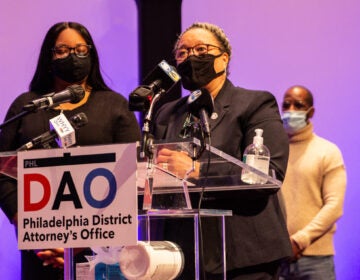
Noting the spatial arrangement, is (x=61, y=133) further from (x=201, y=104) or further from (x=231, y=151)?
(x=231, y=151)

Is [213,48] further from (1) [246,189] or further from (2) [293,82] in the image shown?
(2) [293,82]

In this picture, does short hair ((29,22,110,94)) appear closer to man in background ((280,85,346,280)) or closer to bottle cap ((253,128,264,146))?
bottle cap ((253,128,264,146))

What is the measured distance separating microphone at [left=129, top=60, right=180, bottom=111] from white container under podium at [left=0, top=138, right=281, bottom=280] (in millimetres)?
137

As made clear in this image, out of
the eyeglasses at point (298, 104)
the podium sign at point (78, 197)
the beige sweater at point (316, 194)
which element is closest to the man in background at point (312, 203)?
the beige sweater at point (316, 194)

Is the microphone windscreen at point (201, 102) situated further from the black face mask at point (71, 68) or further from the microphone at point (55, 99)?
the black face mask at point (71, 68)

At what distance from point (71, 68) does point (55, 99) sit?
1.10 metres

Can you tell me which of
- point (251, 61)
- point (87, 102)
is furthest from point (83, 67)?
point (251, 61)

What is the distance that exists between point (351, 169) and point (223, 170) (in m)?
4.01

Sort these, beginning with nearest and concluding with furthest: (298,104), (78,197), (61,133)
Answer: (78,197), (61,133), (298,104)

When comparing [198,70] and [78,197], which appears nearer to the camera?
[78,197]

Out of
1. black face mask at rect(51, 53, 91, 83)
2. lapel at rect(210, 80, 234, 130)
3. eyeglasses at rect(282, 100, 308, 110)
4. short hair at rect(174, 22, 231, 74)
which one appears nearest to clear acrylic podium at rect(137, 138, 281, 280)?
lapel at rect(210, 80, 234, 130)

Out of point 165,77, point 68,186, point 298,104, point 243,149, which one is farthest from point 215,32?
point 298,104

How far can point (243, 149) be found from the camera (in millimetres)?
3381

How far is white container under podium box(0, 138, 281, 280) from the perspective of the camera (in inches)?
99.7
